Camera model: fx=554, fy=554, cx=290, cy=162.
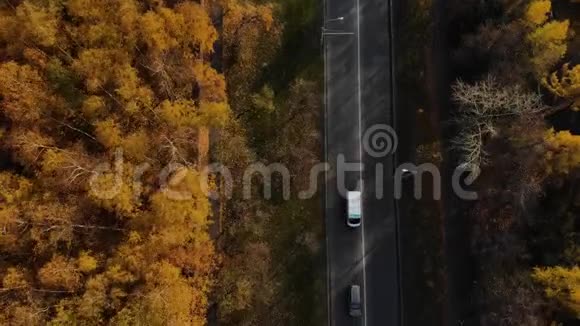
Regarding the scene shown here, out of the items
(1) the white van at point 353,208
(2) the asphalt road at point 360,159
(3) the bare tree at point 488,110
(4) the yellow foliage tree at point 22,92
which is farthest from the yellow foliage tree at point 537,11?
(4) the yellow foliage tree at point 22,92

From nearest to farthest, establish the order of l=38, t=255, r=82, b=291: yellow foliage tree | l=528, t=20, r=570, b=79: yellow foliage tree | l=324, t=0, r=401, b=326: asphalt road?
l=528, t=20, r=570, b=79: yellow foliage tree
l=38, t=255, r=82, b=291: yellow foliage tree
l=324, t=0, r=401, b=326: asphalt road


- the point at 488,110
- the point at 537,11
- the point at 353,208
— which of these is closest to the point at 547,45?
the point at 537,11

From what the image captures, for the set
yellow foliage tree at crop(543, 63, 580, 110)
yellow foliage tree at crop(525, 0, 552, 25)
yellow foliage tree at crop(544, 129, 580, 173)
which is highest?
yellow foliage tree at crop(525, 0, 552, 25)

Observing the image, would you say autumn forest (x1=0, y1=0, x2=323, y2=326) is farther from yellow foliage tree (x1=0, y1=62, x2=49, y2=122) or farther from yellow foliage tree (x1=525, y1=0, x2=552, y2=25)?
yellow foliage tree (x1=525, y1=0, x2=552, y2=25)

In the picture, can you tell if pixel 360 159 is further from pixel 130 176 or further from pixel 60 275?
pixel 60 275

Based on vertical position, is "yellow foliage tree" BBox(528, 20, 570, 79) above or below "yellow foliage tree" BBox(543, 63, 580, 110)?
above

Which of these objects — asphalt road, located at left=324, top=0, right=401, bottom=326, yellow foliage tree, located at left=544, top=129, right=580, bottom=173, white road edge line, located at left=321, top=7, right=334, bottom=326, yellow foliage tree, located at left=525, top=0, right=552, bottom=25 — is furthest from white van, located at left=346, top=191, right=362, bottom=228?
yellow foliage tree, located at left=525, top=0, right=552, bottom=25
